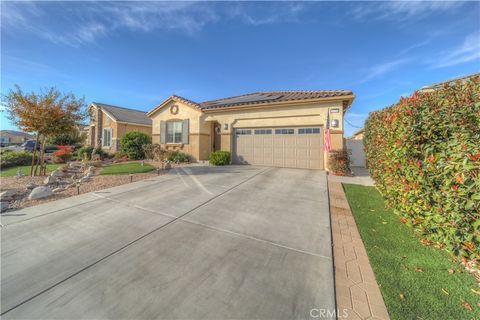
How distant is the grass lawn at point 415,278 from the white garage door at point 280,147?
686 centimetres

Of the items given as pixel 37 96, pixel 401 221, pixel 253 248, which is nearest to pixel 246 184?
pixel 253 248

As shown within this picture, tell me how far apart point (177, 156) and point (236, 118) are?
4.97 meters

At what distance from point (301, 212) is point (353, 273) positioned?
1.92 meters

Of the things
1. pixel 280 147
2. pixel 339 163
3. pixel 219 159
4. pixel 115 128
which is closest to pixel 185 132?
pixel 219 159

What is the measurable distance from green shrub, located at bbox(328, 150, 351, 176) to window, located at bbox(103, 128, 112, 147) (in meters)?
19.6

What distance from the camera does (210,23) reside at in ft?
30.2

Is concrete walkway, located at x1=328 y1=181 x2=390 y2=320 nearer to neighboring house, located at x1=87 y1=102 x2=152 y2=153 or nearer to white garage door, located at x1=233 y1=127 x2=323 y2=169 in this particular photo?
white garage door, located at x1=233 y1=127 x2=323 y2=169

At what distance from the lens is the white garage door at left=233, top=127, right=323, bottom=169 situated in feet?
33.8

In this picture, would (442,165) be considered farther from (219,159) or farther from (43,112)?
(43,112)

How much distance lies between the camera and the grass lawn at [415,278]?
1.89 meters

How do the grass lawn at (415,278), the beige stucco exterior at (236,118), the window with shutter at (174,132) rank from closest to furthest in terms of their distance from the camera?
the grass lawn at (415,278) → the beige stucco exterior at (236,118) → the window with shutter at (174,132)

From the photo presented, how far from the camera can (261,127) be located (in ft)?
38.1

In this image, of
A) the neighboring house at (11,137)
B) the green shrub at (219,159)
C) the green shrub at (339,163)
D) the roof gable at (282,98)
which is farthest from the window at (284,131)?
the neighboring house at (11,137)

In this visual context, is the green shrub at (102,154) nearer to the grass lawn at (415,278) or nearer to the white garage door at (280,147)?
the white garage door at (280,147)
